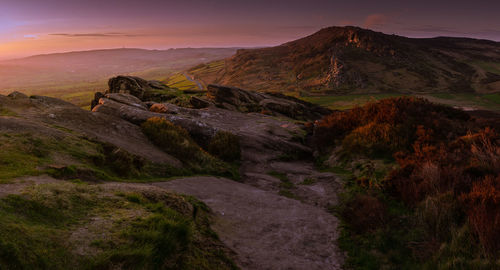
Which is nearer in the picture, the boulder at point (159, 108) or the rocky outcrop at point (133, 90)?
the boulder at point (159, 108)

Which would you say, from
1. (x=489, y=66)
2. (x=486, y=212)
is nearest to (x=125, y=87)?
(x=486, y=212)

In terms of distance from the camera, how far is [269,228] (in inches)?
346

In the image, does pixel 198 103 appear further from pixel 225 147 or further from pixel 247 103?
pixel 225 147

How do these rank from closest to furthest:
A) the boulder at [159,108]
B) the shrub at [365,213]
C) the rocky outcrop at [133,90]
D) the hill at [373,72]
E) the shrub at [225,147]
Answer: the shrub at [365,213], the shrub at [225,147], the boulder at [159,108], the rocky outcrop at [133,90], the hill at [373,72]

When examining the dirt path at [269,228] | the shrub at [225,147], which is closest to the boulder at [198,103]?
the shrub at [225,147]

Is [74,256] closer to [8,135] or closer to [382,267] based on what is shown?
[382,267]

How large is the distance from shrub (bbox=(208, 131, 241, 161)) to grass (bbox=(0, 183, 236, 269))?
1157 cm

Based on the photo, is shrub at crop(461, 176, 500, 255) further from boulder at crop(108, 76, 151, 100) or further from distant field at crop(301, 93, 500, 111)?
distant field at crop(301, 93, 500, 111)

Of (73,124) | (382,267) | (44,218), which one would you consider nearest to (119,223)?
(44,218)

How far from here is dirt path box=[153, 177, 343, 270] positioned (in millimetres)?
7139

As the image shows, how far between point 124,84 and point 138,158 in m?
31.7

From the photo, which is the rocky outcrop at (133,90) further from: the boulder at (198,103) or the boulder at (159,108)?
the boulder at (159,108)

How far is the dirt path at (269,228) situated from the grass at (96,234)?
3.36 ft

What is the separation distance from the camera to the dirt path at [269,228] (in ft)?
23.4
